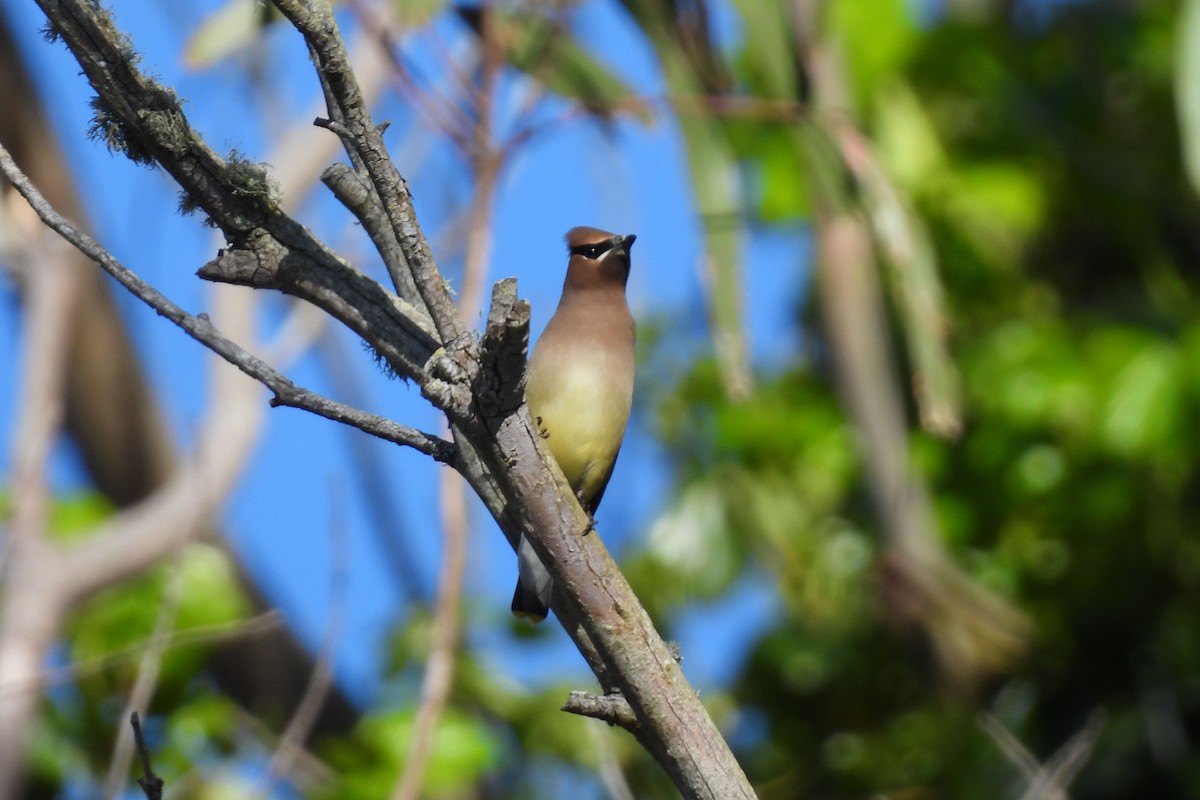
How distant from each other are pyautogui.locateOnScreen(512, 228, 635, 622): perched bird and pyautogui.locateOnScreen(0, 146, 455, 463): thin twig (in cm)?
148

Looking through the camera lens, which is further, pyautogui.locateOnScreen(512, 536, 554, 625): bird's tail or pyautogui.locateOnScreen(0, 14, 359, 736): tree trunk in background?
pyautogui.locateOnScreen(0, 14, 359, 736): tree trunk in background

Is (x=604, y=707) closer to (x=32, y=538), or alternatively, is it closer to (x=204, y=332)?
(x=204, y=332)

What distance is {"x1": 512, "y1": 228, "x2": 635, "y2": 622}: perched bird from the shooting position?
12.7 feet

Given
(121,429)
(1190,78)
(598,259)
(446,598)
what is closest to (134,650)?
(446,598)

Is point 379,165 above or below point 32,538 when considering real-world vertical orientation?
below

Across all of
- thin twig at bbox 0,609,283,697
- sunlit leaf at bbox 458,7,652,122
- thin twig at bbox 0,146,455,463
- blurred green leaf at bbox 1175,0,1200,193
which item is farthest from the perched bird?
blurred green leaf at bbox 1175,0,1200,193

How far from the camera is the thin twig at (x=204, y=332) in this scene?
2.26 metres

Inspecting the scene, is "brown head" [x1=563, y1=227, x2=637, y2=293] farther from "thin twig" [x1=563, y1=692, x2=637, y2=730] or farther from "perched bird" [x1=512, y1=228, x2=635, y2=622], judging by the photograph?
"thin twig" [x1=563, y1=692, x2=637, y2=730]

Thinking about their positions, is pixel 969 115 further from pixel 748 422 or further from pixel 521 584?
pixel 521 584

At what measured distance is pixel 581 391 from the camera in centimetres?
387

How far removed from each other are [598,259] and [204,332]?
78.4 inches

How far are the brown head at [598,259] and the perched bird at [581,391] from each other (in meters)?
0.03

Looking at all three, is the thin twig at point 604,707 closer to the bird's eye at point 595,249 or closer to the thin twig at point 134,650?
the thin twig at point 134,650

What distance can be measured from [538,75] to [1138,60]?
290cm
